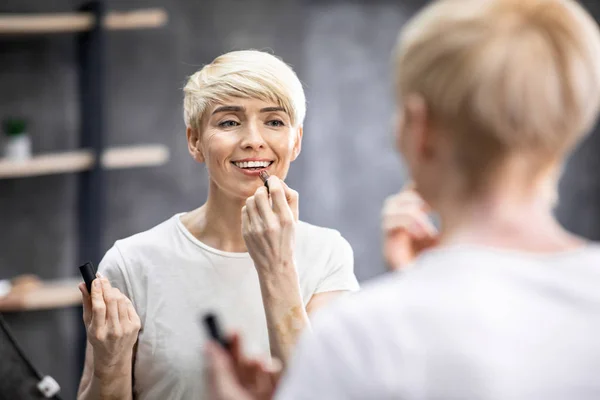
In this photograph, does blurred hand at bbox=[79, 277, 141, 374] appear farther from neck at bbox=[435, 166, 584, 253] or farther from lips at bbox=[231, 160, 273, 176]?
neck at bbox=[435, 166, 584, 253]

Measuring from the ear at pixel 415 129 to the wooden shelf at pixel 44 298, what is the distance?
76.9 inches

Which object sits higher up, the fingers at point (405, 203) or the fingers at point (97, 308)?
the fingers at point (405, 203)

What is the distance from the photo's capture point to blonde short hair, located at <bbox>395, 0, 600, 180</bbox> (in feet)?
2.03

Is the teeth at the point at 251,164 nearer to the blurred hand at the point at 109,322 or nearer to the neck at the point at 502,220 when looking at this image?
the blurred hand at the point at 109,322

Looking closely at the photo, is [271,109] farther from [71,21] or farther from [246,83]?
[71,21]

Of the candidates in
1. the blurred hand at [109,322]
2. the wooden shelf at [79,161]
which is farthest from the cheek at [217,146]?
the wooden shelf at [79,161]

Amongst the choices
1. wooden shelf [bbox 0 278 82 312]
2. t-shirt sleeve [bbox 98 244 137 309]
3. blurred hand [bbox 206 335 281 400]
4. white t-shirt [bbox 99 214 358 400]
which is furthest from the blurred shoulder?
wooden shelf [bbox 0 278 82 312]

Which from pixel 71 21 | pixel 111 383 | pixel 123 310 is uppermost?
pixel 71 21

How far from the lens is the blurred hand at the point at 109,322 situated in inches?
40.6

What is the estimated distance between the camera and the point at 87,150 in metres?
2.57

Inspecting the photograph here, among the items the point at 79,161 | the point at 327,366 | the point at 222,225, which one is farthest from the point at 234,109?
the point at 79,161

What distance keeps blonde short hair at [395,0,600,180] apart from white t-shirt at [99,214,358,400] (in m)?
0.52

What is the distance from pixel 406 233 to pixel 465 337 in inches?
12.5

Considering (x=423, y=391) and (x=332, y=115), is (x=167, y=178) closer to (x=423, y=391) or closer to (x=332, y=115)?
(x=332, y=115)
